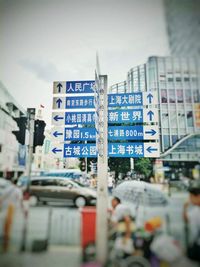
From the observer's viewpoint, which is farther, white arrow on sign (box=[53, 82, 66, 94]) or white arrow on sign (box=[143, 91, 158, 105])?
white arrow on sign (box=[53, 82, 66, 94])

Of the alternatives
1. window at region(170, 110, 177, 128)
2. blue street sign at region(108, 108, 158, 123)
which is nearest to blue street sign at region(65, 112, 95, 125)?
blue street sign at region(108, 108, 158, 123)

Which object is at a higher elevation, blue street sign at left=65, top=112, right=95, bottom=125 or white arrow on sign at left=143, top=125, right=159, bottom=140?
blue street sign at left=65, top=112, right=95, bottom=125

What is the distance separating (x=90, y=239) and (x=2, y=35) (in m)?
4.22

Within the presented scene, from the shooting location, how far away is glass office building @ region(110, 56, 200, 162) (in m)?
3.75

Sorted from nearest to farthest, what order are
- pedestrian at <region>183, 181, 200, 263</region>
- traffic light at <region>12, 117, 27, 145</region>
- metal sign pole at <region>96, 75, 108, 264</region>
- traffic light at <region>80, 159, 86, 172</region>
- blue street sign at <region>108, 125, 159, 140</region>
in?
1. pedestrian at <region>183, 181, 200, 263</region>
2. metal sign pole at <region>96, 75, 108, 264</region>
3. blue street sign at <region>108, 125, 159, 140</region>
4. traffic light at <region>12, 117, 27, 145</region>
5. traffic light at <region>80, 159, 86, 172</region>

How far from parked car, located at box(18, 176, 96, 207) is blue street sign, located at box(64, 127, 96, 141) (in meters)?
0.83

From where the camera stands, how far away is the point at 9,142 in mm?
3930

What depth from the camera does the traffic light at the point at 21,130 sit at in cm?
408

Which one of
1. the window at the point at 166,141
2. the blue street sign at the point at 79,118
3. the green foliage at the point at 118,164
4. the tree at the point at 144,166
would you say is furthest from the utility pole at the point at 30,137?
the window at the point at 166,141

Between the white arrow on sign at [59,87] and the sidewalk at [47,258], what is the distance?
9.53 ft

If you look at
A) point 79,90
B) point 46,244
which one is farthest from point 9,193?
point 79,90

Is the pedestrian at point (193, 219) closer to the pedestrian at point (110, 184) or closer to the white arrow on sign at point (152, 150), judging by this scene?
the white arrow on sign at point (152, 150)

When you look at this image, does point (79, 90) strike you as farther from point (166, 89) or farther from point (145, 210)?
point (145, 210)

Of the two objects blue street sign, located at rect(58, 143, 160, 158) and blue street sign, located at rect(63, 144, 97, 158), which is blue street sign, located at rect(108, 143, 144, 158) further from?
blue street sign, located at rect(63, 144, 97, 158)
